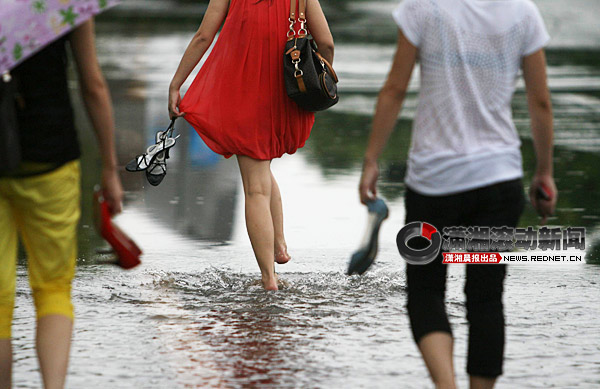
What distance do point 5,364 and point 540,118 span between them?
2088 mm

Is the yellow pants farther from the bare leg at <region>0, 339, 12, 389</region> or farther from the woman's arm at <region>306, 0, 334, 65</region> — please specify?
the woman's arm at <region>306, 0, 334, 65</region>

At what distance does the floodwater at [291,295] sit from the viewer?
4668 mm

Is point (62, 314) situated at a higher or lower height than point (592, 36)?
higher

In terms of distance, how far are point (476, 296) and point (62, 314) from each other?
1476 mm

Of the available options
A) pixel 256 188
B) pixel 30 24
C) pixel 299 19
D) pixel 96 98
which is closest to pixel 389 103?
pixel 96 98

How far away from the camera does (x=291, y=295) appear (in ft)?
19.3

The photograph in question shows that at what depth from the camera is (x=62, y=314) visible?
391cm

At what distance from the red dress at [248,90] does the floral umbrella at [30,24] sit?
223 cm

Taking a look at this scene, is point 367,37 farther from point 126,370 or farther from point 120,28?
point 126,370

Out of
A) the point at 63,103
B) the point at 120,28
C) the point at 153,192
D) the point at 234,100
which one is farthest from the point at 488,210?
the point at 120,28

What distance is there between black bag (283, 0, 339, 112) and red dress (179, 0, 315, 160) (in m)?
0.11

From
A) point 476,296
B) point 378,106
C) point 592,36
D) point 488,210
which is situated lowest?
point 592,36

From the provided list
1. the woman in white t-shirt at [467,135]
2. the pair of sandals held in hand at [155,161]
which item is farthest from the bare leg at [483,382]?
the pair of sandals held in hand at [155,161]

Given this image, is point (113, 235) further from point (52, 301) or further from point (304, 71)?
point (304, 71)
